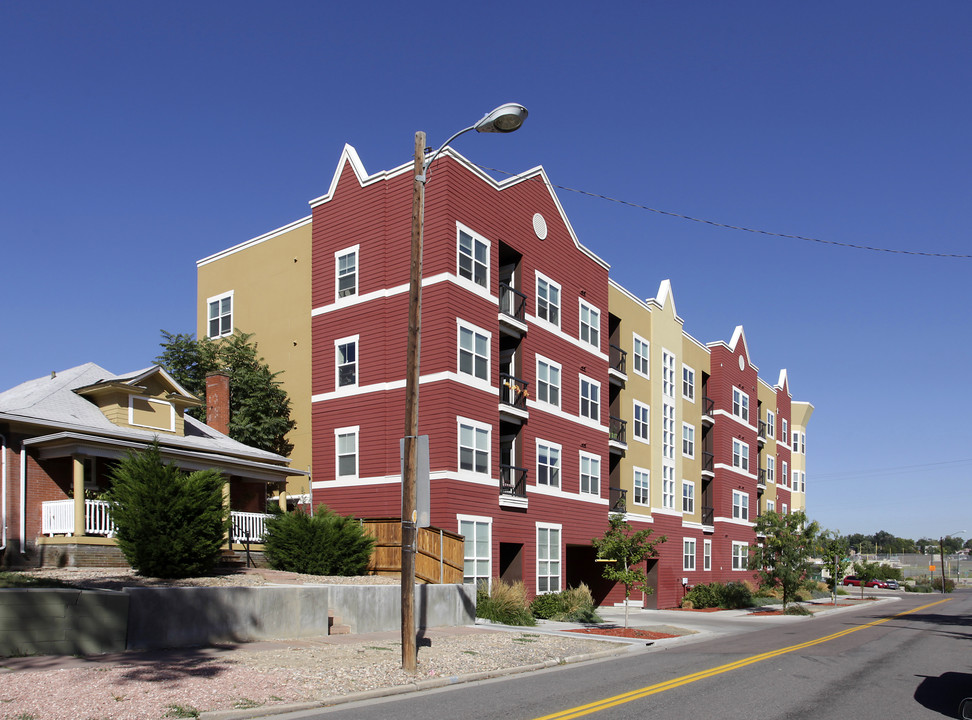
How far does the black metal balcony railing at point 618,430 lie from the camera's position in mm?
43375

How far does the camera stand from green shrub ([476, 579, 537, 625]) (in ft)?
87.7

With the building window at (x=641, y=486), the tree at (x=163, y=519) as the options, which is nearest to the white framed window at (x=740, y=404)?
the building window at (x=641, y=486)

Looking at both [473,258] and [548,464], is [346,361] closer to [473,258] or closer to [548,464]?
[473,258]

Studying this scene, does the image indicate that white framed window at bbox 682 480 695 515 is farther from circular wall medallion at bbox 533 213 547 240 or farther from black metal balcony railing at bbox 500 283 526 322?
black metal balcony railing at bbox 500 283 526 322

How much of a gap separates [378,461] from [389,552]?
466 centimetres

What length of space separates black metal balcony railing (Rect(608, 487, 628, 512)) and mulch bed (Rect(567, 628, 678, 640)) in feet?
50.6

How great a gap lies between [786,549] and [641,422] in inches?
376

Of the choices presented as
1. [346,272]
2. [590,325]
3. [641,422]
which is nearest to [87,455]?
[346,272]

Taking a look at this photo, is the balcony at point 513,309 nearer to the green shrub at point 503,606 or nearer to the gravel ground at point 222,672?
the green shrub at point 503,606

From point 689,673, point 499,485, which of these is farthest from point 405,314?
point 689,673

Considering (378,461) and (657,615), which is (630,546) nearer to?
(378,461)

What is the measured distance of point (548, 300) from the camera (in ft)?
119

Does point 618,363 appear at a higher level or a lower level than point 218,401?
higher

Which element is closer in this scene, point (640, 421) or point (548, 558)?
point (548, 558)
